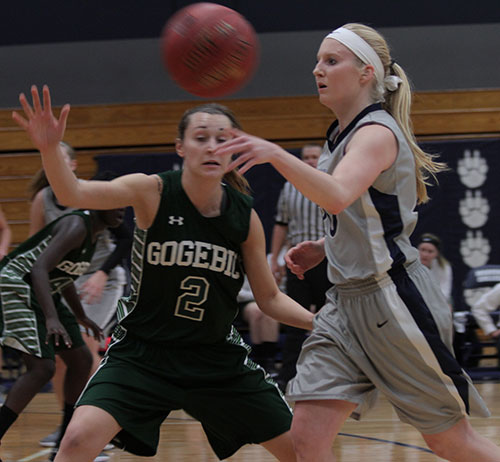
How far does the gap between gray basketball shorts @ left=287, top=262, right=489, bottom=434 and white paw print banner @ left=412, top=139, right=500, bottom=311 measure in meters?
5.78

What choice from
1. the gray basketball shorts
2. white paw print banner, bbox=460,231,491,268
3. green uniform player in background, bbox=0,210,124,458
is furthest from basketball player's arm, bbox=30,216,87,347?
white paw print banner, bbox=460,231,491,268

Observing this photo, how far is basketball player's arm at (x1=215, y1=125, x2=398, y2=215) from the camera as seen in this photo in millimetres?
2008

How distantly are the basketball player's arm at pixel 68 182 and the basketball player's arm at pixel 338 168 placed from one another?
0.43 metres

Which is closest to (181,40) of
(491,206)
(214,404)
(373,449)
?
(214,404)

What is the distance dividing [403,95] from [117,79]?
6.91 meters

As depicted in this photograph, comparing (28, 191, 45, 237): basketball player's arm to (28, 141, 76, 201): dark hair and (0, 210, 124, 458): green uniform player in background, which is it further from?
(0, 210, 124, 458): green uniform player in background

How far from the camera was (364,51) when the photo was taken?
249 centimetres

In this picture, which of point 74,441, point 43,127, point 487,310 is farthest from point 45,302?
point 487,310

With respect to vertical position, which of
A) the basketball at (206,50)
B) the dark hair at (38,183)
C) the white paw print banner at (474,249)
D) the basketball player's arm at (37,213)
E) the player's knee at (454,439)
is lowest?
the player's knee at (454,439)

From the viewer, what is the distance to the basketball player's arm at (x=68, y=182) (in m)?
2.11

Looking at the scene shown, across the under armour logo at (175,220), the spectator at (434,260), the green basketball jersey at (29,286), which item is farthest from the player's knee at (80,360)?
the spectator at (434,260)

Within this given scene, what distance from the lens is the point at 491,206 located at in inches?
320

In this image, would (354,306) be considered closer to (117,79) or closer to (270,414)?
(270,414)

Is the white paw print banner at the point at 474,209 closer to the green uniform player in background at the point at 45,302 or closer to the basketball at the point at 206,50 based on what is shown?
the green uniform player in background at the point at 45,302
